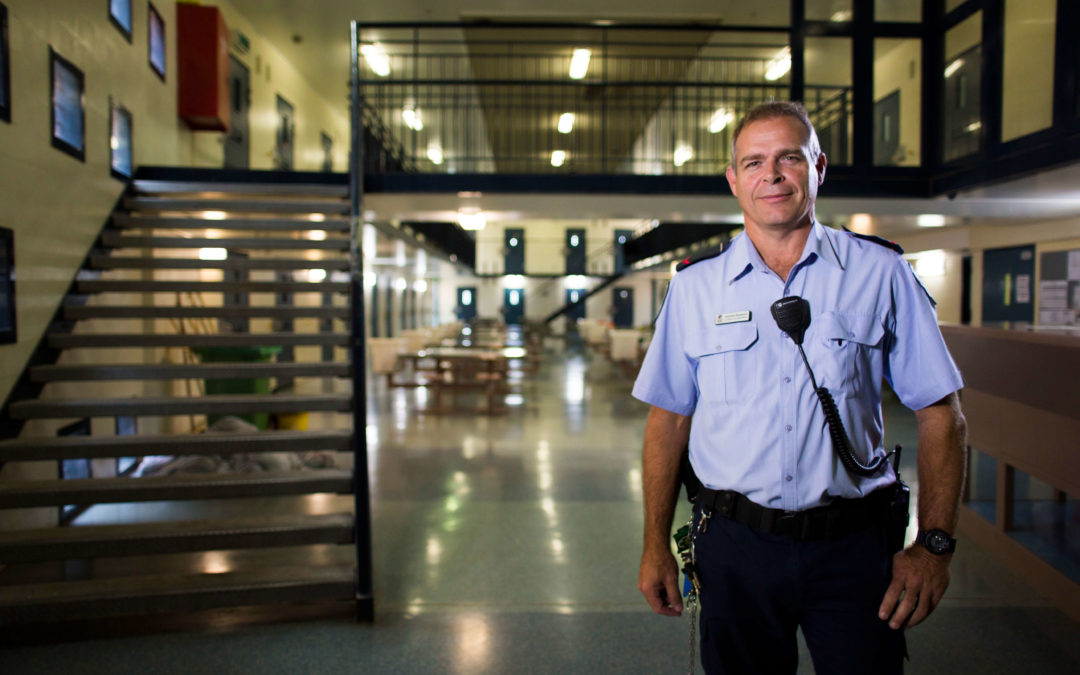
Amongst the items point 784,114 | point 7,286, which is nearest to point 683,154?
point 7,286

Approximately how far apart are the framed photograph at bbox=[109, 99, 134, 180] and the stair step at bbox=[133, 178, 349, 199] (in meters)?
0.17

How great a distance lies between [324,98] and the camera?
14633 mm

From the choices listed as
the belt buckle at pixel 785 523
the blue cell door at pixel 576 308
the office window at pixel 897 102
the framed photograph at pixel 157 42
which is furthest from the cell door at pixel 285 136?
the blue cell door at pixel 576 308

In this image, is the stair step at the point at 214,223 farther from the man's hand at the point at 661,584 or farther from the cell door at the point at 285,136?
the cell door at the point at 285,136

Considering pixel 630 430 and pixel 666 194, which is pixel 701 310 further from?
pixel 630 430

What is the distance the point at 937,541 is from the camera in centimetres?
149

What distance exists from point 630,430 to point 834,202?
3330 millimetres

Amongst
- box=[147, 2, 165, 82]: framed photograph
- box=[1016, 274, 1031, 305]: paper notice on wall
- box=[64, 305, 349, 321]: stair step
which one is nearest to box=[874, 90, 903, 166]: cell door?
box=[1016, 274, 1031, 305]: paper notice on wall

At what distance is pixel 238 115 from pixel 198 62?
155cm

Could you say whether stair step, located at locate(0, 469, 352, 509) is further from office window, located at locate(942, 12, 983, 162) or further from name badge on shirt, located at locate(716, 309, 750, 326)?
office window, located at locate(942, 12, 983, 162)

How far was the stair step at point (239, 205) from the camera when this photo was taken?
230 inches

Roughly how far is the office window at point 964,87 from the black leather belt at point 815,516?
8.34 meters

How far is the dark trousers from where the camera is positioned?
1537 mm

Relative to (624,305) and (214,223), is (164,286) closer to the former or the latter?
(214,223)
